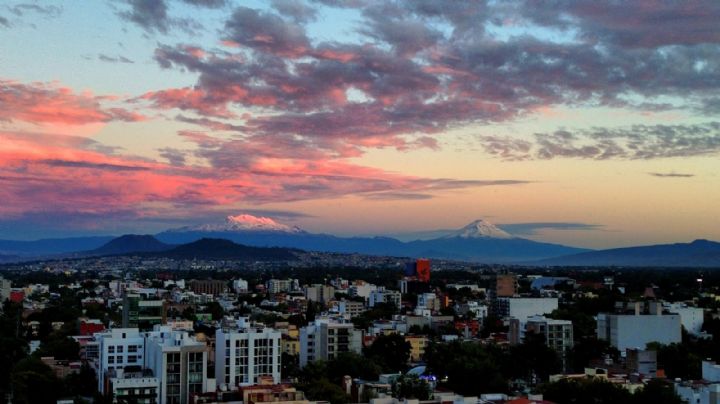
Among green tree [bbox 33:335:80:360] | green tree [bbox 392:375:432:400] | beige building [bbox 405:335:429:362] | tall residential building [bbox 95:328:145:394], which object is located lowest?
beige building [bbox 405:335:429:362]

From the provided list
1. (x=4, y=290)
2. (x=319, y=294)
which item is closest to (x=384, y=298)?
(x=319, y=294)

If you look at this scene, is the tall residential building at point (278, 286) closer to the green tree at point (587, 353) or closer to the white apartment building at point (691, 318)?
the white apartment building at point (691, 318)

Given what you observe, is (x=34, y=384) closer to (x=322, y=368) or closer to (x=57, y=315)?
(x=322, y=368)

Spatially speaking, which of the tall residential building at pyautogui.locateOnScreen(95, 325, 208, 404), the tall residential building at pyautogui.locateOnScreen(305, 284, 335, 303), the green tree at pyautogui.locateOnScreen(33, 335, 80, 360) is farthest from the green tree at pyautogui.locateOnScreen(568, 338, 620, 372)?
the tall residential building at pyautogui.locateOnScreen(305, 284, 335, 303)

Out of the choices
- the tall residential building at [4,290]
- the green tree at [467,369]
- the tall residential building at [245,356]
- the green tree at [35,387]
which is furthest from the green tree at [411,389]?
the tall residential building at [4,290]

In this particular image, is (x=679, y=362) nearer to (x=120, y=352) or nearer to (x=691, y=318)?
(x=691, y=318)

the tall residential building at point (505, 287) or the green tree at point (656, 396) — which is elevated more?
the tall residential building at point (505, 287)

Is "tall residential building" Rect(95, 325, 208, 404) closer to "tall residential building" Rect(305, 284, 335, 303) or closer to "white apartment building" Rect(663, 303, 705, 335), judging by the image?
"white apartment building" Rect(663, 303, 705, 335)
